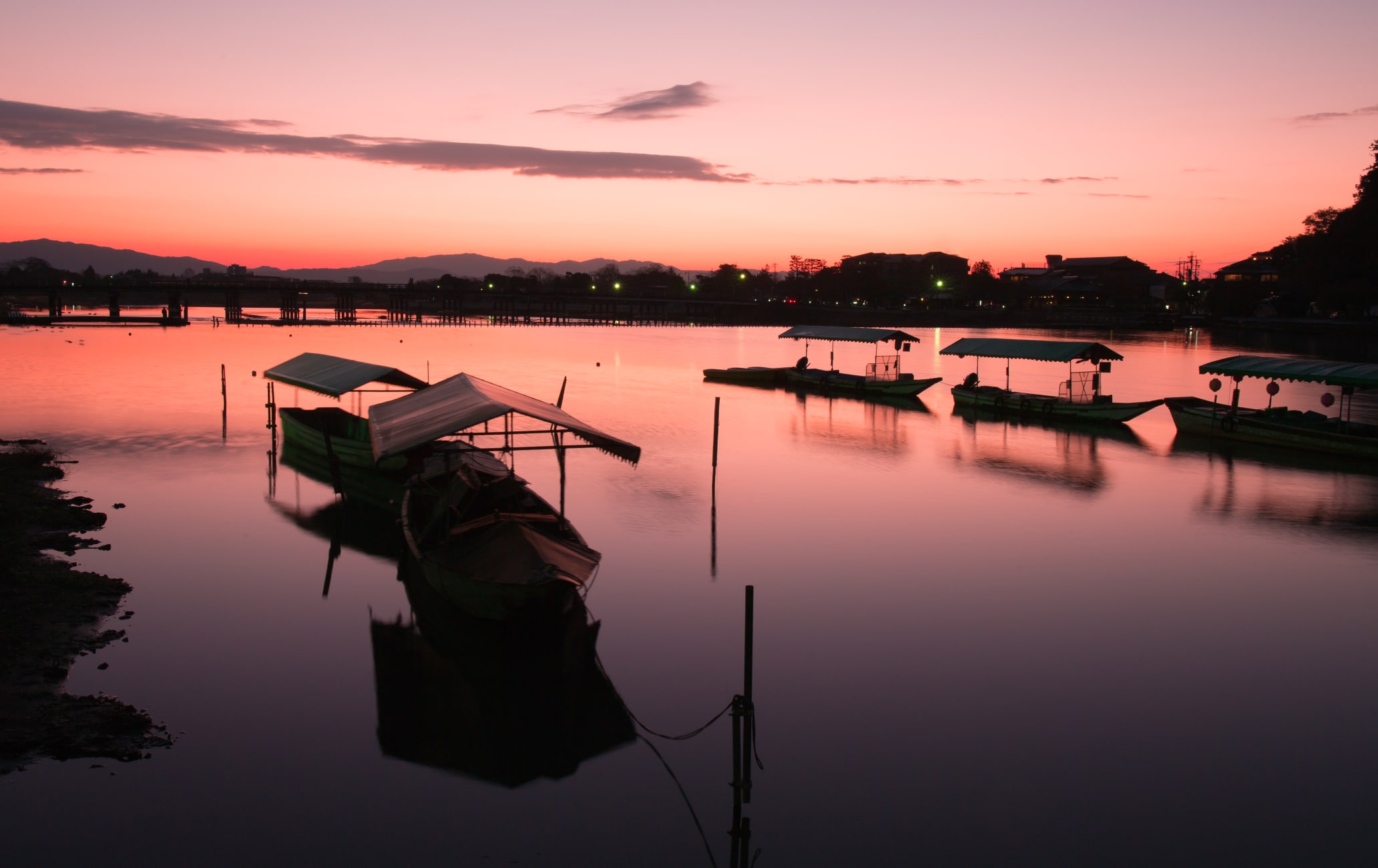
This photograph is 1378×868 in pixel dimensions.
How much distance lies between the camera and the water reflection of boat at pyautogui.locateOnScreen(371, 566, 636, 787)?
38.6 ft

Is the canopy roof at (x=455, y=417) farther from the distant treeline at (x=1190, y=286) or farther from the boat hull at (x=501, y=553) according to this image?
the distant treeline at (x=1190, y=286)

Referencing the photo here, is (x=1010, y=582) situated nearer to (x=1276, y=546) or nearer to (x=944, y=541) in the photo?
(x=944, y=541)

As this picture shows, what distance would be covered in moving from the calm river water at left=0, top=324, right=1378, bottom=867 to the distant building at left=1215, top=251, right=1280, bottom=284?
457 feet

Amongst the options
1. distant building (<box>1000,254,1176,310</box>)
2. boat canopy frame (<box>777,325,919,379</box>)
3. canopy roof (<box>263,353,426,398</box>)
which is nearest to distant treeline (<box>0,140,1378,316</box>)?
distant building (<box>1000,254,1176,310</box>)

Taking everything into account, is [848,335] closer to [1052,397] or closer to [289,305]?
[1052,397]

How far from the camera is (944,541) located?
74.3 ft

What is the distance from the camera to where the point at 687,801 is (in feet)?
35.7

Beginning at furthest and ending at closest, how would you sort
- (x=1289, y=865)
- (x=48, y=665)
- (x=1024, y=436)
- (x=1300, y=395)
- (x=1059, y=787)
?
(x=1300, y=395) → (x=1024, y=436) → (x=48, y=665) → (x=1059, y=787) → (x=1289, y=865)

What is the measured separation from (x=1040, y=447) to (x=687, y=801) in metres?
29.3

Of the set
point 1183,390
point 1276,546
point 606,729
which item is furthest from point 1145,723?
point 1183,390

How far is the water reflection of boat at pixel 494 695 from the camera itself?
11766mm

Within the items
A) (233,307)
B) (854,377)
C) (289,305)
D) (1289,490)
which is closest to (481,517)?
(1289,490)

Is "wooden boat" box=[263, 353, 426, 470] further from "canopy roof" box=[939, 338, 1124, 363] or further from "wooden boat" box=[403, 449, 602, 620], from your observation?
"canopy roof" box=[939, 338, 1124, 363]

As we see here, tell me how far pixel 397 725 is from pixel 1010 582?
12941mm
